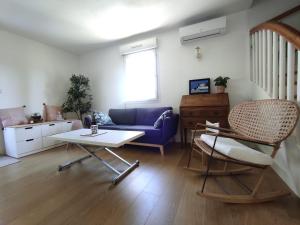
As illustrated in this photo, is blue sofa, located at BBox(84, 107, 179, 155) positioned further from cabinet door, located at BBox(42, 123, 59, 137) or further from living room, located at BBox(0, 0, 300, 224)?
cabinet door, located at BBox(42, 123, 59, 137)

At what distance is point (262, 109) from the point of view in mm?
1780

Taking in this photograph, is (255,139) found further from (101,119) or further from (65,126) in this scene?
(65,126)

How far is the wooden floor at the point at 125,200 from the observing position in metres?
1.26

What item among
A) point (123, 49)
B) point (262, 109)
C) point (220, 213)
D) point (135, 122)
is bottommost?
point (220, 213)

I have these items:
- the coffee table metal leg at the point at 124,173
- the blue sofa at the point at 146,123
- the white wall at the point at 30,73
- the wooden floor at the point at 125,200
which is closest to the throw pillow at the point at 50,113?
the white wall at the point at 30,73

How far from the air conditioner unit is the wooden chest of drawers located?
1199 mm

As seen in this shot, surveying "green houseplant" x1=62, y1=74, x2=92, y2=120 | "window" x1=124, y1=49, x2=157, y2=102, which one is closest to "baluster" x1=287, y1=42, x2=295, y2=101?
"window" x1=124, y1=49, x2=157, y2=102

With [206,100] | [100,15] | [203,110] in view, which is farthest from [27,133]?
[206,100]

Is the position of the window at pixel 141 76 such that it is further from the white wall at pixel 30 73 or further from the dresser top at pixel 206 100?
the white wall at pixel 30 73

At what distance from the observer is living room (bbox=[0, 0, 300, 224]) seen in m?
1.38

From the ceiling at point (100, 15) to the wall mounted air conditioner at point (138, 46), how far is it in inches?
10.5

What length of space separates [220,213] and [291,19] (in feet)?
8.99

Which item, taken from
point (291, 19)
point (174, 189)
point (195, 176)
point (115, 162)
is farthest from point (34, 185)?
point (291, 19)

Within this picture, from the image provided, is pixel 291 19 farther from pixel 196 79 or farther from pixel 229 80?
pixel 196 79
